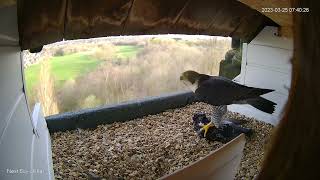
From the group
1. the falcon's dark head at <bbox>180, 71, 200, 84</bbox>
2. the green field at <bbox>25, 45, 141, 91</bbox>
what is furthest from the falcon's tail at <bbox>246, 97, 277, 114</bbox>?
the green field at <bbox>25, 45, 141, 91</bbox>

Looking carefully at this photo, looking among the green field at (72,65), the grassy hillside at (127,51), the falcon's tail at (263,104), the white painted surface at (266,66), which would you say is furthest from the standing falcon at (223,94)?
the grassy hillside at (127,51)

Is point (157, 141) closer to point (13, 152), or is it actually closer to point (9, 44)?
point (9, 44)

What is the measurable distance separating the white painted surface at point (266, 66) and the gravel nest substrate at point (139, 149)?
7.5 inches

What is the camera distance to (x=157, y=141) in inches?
78.0

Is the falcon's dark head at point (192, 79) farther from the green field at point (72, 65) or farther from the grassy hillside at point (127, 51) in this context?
the grassy hillside at point (127, 51)

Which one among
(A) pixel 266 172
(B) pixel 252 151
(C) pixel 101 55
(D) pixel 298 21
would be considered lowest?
(B) pixel 252 151

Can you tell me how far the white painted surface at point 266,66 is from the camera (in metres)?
2.13

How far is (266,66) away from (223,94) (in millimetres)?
572

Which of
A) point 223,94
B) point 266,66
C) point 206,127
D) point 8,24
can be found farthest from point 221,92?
point 8,24

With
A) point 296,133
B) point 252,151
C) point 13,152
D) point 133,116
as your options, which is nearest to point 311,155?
point 296,133

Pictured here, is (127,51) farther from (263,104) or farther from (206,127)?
(263,104)

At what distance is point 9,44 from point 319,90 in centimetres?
86

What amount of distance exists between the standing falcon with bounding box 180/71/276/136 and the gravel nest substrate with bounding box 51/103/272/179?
0.63 ft

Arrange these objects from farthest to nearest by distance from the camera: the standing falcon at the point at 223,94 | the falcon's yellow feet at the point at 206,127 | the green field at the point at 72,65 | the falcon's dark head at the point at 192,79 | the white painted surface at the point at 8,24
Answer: the green field at the point at 72,65, the falcon's dark head at the point at 192,79, the falcon's yellow feet at the point at 206,127, the standing falcon at the point at 223,94, the white painted surface at the point at 8,24
